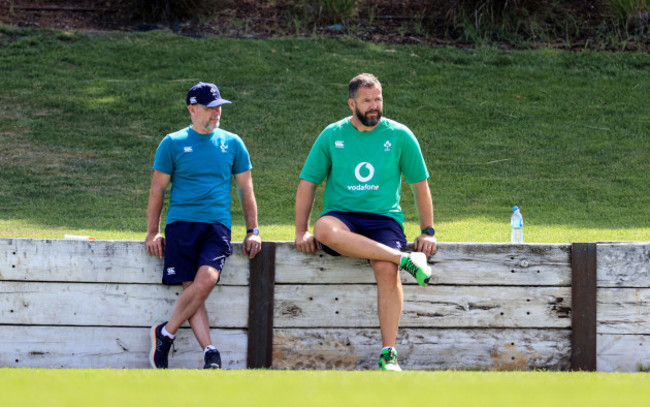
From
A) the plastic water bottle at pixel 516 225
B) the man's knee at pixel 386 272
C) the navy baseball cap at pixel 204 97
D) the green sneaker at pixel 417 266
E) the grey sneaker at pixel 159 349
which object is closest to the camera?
the green sneaker at pixel 417 266

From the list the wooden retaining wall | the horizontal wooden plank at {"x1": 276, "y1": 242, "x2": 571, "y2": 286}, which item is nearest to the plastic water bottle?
the horizontal wooden plank at {"x1": 276, "y1": 242, "x2": 571, "y2": 286}

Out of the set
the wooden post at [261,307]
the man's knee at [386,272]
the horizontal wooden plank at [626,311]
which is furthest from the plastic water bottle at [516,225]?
the wooden post at [261,307]

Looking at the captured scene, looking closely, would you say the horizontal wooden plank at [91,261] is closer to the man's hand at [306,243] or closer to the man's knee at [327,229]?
the man's hand at [306,243]

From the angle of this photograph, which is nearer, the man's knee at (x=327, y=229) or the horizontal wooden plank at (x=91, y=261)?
the man's knee at (x=327, y=229)

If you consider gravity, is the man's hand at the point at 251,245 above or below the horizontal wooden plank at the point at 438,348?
above

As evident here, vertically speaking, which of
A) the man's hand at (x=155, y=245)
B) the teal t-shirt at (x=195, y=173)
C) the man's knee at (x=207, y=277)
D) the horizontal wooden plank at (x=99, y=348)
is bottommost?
the horizontal wooden plank at (x=99, y=348)

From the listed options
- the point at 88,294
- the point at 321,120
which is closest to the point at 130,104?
the point at 321,120

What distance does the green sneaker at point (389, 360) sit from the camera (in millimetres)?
5488

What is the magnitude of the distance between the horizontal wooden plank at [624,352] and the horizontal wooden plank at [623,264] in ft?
1.14

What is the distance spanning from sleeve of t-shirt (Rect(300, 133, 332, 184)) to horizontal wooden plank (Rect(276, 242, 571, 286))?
1.50ft

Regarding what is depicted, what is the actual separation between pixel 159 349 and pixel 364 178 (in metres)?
1.66

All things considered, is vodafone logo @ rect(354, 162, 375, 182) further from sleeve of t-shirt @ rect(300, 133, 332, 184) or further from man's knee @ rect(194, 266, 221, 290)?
man's knee @ rect(194, 266, 221, 290)

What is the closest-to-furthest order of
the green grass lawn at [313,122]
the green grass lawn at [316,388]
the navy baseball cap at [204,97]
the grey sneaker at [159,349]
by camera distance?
the green grass lawn at [316,388], the grey sneaker at [159,349], the navy baseball cap at [204,97], the green grass lawn at [313,122]

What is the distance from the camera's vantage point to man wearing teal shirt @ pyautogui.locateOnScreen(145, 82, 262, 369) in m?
5.74
